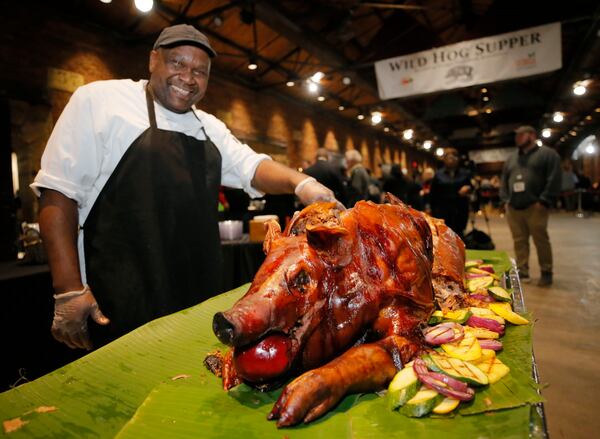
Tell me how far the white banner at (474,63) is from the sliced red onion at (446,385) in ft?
24.3

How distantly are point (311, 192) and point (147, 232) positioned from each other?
0.99m

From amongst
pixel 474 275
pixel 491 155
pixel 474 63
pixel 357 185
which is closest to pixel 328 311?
pixel 474 275

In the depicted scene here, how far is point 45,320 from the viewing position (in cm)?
313

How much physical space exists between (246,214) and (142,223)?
424 centimetres

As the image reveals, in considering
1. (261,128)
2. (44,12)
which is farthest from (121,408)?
(261,128)

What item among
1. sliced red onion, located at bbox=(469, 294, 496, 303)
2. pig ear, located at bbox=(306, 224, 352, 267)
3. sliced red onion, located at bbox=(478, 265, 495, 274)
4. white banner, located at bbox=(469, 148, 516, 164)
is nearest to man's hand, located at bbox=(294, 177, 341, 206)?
pig ear, located at bbox=(306, 224, 352, 267)

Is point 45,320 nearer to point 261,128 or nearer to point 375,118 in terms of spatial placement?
point 261,128

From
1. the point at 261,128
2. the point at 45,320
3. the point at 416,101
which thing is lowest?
the point at 45,320

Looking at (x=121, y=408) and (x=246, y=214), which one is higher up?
(x=246, y=214)

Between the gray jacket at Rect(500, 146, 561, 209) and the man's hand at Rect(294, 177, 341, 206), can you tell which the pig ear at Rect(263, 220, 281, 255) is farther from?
the gray jacket at Rect(500, 146, 561, 209)

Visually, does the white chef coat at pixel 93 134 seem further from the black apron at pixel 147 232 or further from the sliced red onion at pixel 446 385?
the sliced red onion at pixel 446 385

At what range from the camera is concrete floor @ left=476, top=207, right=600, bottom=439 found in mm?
2635

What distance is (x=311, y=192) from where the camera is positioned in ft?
7.31

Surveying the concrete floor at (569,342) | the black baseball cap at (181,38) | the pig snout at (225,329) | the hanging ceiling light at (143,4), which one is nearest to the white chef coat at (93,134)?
the black baseball cap at (181,38)
